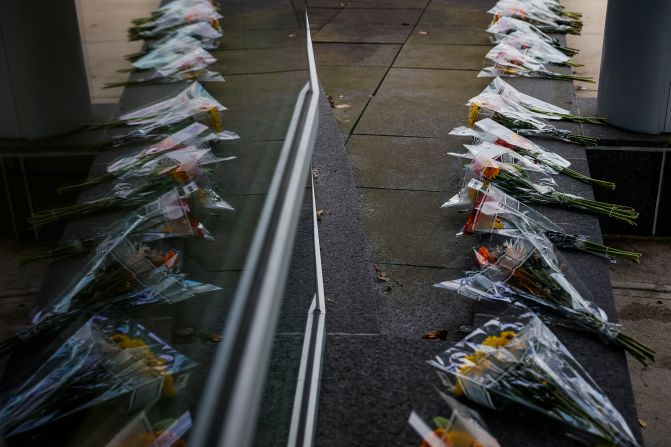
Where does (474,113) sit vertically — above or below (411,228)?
above

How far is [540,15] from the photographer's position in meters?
8.75

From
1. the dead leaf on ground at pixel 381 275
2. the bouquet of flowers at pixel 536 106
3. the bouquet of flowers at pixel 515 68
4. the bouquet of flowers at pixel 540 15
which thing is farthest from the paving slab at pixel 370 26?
the dead leaf on ground at pixel 381 275

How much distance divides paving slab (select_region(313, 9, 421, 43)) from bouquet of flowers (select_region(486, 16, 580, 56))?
4.12 feet

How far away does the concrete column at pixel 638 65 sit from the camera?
5836mm

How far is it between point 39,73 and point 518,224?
312 cm

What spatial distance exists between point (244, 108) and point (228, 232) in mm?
1033

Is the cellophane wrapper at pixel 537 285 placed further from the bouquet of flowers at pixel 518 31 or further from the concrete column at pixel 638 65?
the bouquet of flowers at pixel 518 31

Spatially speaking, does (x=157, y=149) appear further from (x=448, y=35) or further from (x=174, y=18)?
(x=448, y=35)

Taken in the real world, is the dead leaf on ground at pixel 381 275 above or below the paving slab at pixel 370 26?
below

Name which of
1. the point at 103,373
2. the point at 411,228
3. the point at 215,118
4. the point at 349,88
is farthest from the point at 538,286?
the point at 349,88

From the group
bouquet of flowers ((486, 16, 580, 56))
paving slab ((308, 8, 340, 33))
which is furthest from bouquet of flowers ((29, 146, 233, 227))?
paving slab ((308, 8, 340, 33))

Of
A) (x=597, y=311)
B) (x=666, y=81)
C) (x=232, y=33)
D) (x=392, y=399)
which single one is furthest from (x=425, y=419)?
(x=666, y=81)

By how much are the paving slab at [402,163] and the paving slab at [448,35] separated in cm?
303

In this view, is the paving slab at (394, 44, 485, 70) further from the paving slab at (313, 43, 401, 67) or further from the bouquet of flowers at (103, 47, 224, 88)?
the bouquet of flowers at (103, 47, 224, 88)
